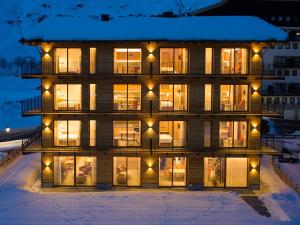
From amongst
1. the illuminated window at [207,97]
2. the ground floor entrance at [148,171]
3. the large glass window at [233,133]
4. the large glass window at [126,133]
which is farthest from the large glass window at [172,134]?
the large glass window at [233,133]

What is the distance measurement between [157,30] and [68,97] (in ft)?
24.8

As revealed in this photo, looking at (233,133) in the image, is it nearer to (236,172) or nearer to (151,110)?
(236,172)

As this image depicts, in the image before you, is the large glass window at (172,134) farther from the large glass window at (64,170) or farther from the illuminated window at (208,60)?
the large glass window at (64,170)

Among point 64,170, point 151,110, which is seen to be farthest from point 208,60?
point 64,170

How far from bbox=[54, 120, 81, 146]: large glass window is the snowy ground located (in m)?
3.54

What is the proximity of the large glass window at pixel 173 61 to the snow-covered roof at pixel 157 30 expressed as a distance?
4.04 ft

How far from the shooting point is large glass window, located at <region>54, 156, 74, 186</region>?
119 feet

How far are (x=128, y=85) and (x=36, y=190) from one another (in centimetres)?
942

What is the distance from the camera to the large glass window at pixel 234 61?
36.0 meters

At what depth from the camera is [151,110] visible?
1412 inches

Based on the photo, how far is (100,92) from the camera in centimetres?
3606

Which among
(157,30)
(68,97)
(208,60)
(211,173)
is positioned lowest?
(211,173)

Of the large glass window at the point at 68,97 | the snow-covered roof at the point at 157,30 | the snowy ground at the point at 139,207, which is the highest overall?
the snow-covered roof at the point at 157,30

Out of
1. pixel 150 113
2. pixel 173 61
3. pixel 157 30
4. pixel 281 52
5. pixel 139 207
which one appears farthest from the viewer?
pixel 281 52
